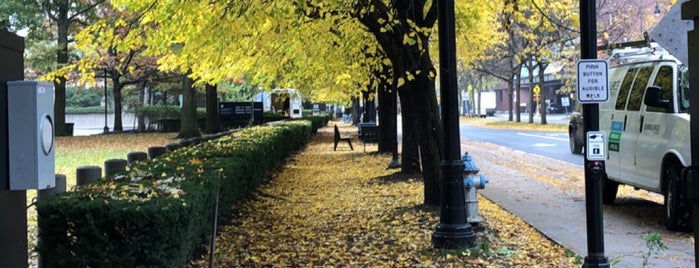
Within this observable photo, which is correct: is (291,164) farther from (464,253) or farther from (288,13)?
(464,253)

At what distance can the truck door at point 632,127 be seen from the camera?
8.69m

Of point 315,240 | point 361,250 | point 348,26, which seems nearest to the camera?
point 361,250

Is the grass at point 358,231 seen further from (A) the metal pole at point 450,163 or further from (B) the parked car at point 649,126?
(B) the parked car at point 649,126

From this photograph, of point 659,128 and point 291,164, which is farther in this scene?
point 291,164

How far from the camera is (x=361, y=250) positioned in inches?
271

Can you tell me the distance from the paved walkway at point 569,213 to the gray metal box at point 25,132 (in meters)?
5.34

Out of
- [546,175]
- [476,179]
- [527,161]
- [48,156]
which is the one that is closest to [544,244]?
[476,179]

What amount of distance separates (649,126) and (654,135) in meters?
0.21

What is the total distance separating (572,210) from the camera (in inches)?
364

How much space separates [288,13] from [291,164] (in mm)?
9108

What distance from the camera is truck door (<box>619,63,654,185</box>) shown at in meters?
8.69

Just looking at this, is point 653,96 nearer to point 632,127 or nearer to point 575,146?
point 632,127

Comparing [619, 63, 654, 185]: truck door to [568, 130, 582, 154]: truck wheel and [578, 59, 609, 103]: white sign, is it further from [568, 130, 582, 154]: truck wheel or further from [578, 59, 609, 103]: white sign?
[568, 130, 582, 154]: truck wheel

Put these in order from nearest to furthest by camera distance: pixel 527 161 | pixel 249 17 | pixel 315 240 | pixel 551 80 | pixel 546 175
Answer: pixel 315 240 → pixel 249 17 → pixel 546 175 → pixel 527 161 → pixel 551 80
